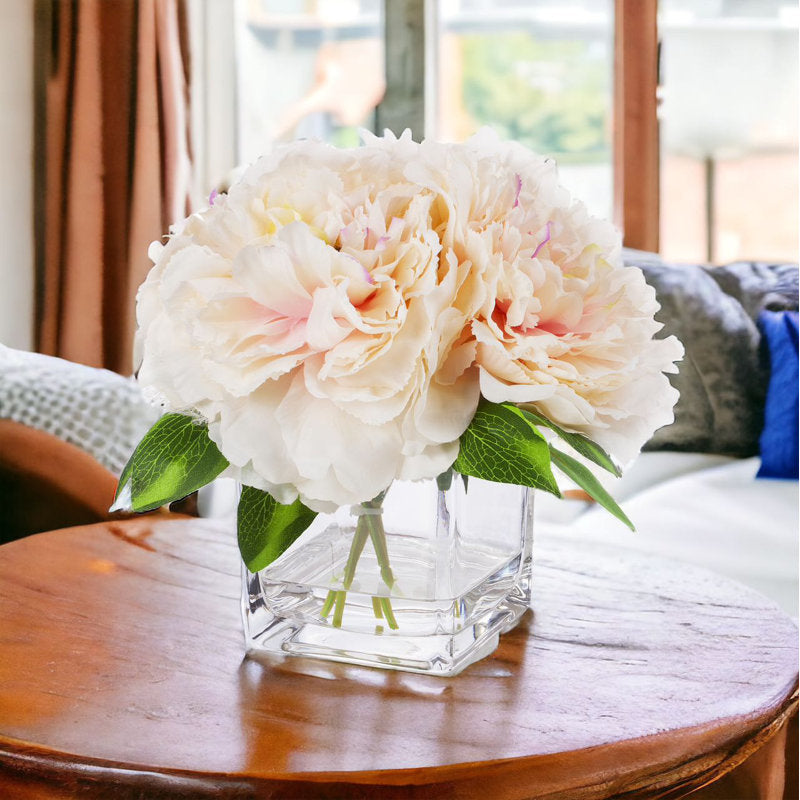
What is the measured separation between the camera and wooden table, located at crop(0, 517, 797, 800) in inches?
21.3

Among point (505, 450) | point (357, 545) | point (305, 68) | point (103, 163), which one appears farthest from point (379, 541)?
point (305, 68)

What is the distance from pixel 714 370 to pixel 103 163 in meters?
1.84

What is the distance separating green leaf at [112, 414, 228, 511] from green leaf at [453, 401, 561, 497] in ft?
0.57

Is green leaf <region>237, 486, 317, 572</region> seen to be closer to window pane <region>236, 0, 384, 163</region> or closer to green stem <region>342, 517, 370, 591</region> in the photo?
green stem <region>342, 517, 370, 591</region>

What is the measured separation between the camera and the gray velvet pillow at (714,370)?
6.37 ft

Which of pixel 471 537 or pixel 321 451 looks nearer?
pixel 321 451

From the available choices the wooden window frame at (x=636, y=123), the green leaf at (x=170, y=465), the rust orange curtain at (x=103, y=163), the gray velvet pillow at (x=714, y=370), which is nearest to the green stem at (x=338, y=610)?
the green leaf at (x=170, y=465)

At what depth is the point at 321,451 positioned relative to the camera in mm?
577

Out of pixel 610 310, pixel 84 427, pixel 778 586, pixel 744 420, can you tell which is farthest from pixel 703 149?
pixel 610 310

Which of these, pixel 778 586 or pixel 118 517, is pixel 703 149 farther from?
pixel 118 517

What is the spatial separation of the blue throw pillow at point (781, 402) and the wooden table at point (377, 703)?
3.38 ft

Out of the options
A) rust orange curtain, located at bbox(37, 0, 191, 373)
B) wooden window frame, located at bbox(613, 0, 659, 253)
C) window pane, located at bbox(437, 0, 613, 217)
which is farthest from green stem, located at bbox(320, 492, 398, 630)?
window pane, located at bbox(437, 0, 613, 217)

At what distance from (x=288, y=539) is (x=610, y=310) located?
11.0 inches

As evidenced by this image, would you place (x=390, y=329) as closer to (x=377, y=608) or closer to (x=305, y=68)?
(x=377, y=608)
